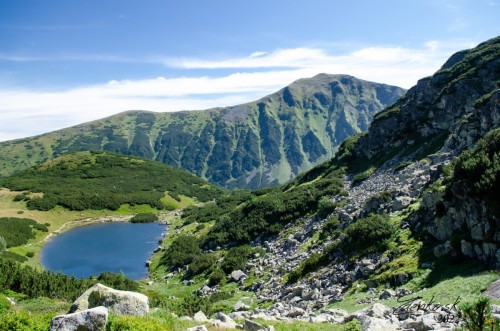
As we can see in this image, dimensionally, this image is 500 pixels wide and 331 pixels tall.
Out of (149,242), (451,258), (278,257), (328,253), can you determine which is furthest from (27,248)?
(451,258)

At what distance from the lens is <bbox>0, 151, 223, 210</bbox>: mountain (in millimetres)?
110688

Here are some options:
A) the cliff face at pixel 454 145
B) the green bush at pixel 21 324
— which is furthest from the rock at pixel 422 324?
the green bush at pixel 21 324

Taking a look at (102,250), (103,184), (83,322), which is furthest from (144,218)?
(83,322)

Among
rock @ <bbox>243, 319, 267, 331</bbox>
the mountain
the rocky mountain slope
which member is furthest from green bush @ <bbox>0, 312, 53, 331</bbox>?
the mountain

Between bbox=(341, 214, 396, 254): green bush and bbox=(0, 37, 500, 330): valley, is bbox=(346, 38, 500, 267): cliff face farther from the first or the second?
bbox=(341, 214, 396, 254): green bush

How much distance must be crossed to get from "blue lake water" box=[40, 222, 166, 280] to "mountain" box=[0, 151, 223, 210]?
20.5m

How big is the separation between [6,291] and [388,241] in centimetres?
2813

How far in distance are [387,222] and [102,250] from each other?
5767cm

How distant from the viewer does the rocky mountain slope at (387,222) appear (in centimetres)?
2012

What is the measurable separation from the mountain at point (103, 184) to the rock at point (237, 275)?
79.2 metres

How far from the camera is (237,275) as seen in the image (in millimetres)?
39344

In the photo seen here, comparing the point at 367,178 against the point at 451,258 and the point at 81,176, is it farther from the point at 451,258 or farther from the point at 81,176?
the point at 81,176

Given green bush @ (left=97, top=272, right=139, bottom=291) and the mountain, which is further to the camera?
the mountain

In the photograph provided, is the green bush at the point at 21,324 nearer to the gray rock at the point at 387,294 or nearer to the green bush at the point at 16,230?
the gray rock at the point at 387,294
